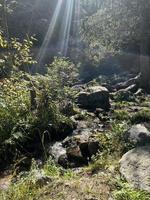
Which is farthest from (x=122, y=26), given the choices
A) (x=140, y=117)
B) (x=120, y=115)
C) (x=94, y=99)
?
(x=140, y=117)

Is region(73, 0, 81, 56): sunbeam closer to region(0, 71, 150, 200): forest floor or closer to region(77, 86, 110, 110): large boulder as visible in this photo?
region(77, 86, 110, 110): large boulder

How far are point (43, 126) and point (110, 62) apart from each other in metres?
27.5

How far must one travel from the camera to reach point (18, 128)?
11.9 metres

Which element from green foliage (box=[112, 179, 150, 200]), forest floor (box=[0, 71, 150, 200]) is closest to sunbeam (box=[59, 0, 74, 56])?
forest floor (box=[0, 71, 150, 200])

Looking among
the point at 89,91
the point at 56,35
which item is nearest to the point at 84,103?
the point at 89,91

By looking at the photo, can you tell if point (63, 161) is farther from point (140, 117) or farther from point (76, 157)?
point (140, 117)

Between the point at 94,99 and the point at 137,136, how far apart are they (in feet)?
33.7

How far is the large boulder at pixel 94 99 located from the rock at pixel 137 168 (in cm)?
1114

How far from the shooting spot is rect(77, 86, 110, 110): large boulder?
19062mm

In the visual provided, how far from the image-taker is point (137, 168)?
7102mm

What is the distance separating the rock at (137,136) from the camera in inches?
352

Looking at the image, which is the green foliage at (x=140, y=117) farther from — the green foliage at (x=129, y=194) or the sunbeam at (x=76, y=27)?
the sunbeam at (x=76, y=27)

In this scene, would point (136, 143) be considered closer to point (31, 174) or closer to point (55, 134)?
point (31, 174)

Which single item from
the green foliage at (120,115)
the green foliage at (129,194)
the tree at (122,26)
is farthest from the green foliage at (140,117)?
the tree at (122,26)
